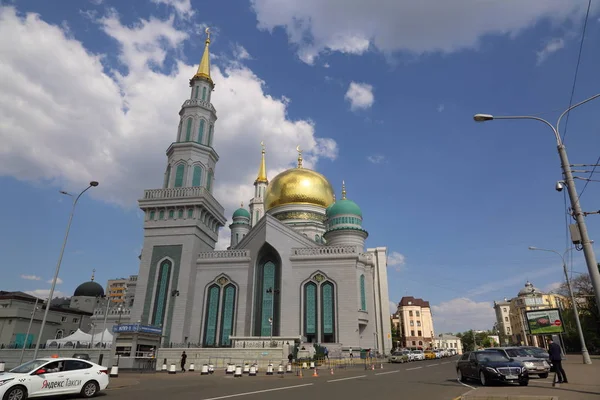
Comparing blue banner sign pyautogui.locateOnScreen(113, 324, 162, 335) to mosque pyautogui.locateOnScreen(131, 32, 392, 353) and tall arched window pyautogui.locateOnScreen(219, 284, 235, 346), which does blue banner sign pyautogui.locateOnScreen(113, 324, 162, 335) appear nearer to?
mosque pyautogui.locateOnScreen(131, 32, 392, 353)

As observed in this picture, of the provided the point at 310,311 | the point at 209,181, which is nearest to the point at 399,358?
the point at 310,311

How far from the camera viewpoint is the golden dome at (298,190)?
5122 centimetres

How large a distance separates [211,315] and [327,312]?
11518 mm

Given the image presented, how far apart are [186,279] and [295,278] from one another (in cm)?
1079

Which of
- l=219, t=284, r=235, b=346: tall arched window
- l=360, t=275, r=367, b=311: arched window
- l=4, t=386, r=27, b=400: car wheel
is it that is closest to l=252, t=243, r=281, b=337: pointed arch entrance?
l=219, t=284, r=235, b=346: tall arched window

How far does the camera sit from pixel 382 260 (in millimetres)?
49969

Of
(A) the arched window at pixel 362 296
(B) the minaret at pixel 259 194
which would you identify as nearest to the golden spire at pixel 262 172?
(B) the minaret at pixel 259 194

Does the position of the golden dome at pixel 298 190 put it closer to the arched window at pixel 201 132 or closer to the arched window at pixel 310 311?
the arched window at pixel 201 132

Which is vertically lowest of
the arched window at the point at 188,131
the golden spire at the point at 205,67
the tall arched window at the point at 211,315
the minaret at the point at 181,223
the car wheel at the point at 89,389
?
the car wheel at the point at 89,389

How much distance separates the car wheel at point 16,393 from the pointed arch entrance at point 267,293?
27741 millimetres

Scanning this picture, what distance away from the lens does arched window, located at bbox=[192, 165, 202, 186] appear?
1663 inches

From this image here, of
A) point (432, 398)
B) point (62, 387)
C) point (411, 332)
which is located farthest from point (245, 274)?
point (411, 332)

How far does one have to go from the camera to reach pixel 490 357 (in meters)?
14.2

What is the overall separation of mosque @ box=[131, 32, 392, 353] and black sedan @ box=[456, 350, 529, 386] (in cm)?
2120
